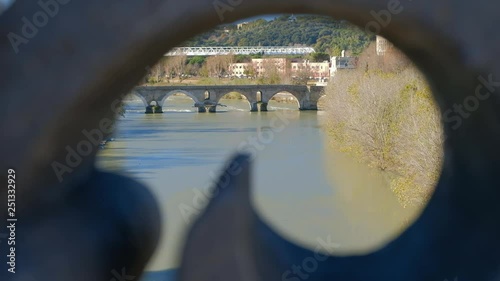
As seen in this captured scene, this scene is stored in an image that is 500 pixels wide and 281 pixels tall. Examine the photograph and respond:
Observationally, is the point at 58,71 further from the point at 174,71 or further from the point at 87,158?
the point at 174,71

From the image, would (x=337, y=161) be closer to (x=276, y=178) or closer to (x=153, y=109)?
(x=276, y=178)

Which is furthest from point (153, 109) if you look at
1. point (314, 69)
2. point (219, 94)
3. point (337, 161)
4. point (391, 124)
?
point (391, 124)

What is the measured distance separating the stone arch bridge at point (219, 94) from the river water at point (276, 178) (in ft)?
10.1

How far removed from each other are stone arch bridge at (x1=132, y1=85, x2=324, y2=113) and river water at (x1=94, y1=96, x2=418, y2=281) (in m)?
3.07

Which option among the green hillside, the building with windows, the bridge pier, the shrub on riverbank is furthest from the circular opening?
the green hillside

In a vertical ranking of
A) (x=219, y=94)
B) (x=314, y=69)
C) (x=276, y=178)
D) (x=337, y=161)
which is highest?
(x=314, y=69)

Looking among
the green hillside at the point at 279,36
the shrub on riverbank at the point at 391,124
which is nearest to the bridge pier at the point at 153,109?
the green hillside at the point at 279,36

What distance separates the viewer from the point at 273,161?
375 inches

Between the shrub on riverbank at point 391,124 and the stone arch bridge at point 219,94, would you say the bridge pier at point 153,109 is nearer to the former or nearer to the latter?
the stone arch bridge at point 219,94

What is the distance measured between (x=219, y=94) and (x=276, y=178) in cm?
1069

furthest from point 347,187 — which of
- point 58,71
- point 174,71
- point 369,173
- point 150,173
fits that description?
point 174,71

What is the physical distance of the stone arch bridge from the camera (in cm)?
1792

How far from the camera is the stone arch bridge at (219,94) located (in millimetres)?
17922

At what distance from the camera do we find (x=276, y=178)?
8.30 m
